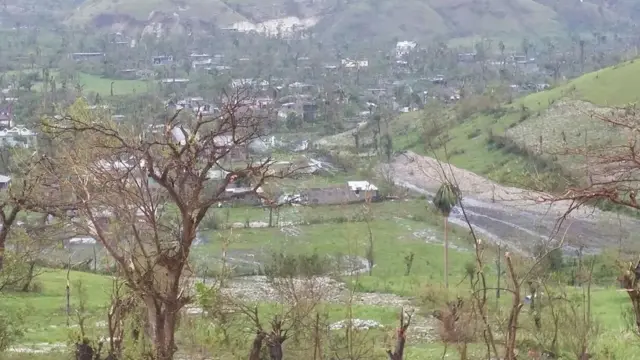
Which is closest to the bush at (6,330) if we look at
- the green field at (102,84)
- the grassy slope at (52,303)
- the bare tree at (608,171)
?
the grassy slope at (52,303)

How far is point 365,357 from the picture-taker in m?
13.1

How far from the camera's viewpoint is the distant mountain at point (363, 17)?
138 metres

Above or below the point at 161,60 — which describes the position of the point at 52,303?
above

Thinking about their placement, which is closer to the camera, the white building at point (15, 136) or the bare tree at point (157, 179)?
the bare tree at point (157, 179)

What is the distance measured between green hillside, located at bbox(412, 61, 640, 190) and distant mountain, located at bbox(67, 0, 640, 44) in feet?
254

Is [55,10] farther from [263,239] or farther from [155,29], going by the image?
[263,239]

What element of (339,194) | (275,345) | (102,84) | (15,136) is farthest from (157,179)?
(102,84)

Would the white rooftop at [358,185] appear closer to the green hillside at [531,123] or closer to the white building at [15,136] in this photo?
the green hillside at [531,123]

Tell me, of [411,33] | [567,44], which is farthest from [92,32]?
[567,44]

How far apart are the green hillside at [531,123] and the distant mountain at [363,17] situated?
77548mm

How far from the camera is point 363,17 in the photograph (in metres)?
146

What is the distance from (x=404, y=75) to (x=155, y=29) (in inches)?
1981

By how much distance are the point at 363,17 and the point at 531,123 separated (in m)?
95.2

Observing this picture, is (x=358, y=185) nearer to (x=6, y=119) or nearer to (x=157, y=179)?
(x=6, y=119)
